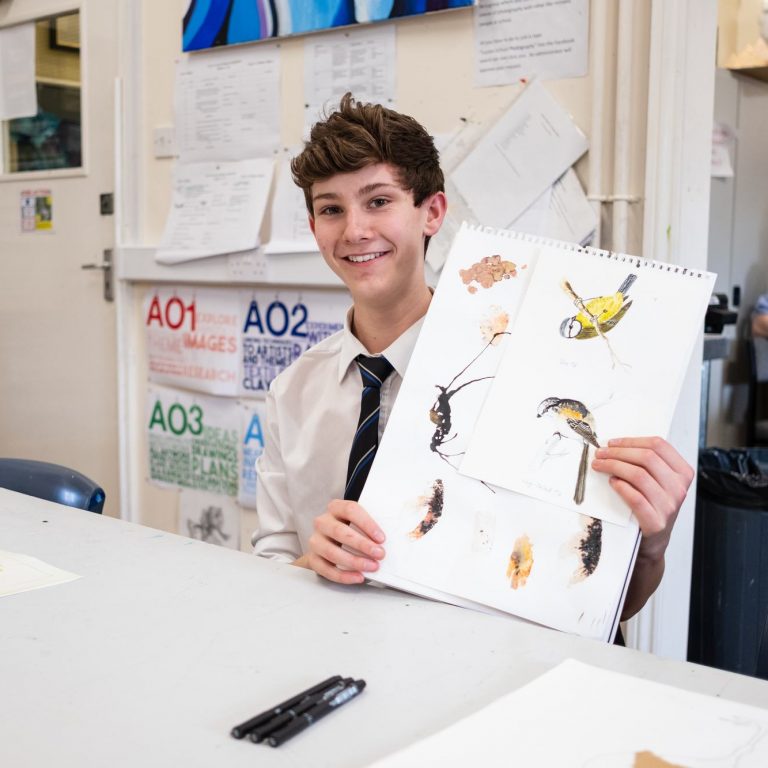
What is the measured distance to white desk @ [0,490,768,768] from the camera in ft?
2.22

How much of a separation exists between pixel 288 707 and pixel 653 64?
1706mm

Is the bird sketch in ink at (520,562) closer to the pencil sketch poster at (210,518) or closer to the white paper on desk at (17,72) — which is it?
the pencil sketch poster at (210,518)

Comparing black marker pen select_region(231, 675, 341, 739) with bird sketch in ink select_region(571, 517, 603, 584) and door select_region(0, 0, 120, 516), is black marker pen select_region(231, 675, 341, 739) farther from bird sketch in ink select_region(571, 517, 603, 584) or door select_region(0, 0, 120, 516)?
A: door select_region(0, 0, 120, 516)

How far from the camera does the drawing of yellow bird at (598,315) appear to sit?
98 cm

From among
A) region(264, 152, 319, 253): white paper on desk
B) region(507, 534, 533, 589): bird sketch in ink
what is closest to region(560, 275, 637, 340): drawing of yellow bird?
region(507, 534, 533, 589): bird sketch in ink

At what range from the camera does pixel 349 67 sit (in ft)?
7.91

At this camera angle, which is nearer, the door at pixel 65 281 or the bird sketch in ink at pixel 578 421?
the bird sketch in ink at pixel 578 421

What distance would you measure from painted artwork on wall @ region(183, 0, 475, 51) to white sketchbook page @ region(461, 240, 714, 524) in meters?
1.43

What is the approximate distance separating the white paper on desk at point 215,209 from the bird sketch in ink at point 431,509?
1.75m

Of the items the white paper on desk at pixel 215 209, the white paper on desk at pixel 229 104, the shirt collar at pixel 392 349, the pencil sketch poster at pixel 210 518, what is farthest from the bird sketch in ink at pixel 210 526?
the shirt collar at pixel 392 349

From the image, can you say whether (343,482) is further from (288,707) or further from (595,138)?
(595,138)

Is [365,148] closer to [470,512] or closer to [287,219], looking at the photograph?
[470,512]

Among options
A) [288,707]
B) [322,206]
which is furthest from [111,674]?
[322,206]

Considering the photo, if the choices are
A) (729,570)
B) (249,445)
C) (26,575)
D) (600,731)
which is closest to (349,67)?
(249,445)
